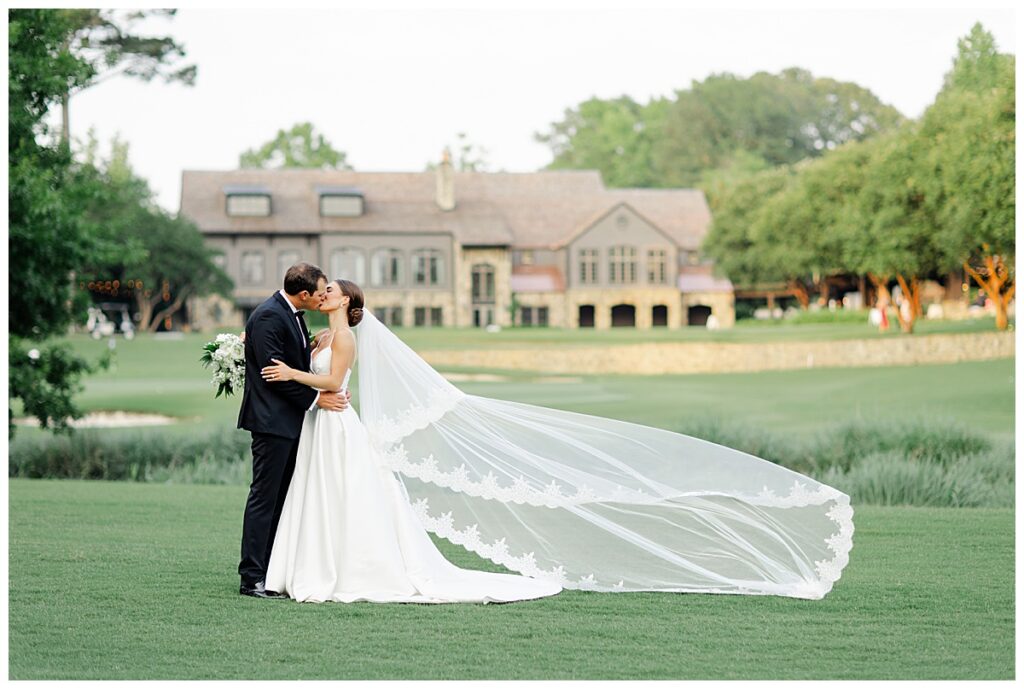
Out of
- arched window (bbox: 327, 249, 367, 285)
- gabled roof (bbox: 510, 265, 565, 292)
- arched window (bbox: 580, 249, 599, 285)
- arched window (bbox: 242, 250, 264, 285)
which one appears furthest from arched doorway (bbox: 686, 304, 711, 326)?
arched window (bbox: 242, 250, 264, 285)

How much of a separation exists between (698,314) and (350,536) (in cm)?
5866

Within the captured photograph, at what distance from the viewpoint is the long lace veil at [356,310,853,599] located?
7168mm

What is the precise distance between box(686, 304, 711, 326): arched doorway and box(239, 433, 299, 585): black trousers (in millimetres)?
58324

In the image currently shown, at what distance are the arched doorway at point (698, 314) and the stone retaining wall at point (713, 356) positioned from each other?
23.1m

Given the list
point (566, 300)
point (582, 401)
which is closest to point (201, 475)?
point (582, 401)

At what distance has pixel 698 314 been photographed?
64.5 meters

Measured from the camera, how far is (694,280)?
63.6 meters

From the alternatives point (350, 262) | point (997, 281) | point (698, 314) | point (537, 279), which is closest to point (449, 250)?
point (537, 279)

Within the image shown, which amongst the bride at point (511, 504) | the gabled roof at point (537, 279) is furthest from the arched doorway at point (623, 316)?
the bride at point (511, 504)

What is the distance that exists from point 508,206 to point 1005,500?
176ft

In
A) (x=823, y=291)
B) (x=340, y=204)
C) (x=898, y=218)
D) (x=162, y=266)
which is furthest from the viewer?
(x=340, y=204)

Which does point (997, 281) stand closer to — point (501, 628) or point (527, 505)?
point (527, 505)

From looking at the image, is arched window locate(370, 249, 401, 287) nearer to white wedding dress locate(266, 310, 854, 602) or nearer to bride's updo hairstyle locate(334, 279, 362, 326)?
white wedding dress locate(266, 310, 854, 602)

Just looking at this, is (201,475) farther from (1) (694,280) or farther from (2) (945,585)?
(1) (694,280)
